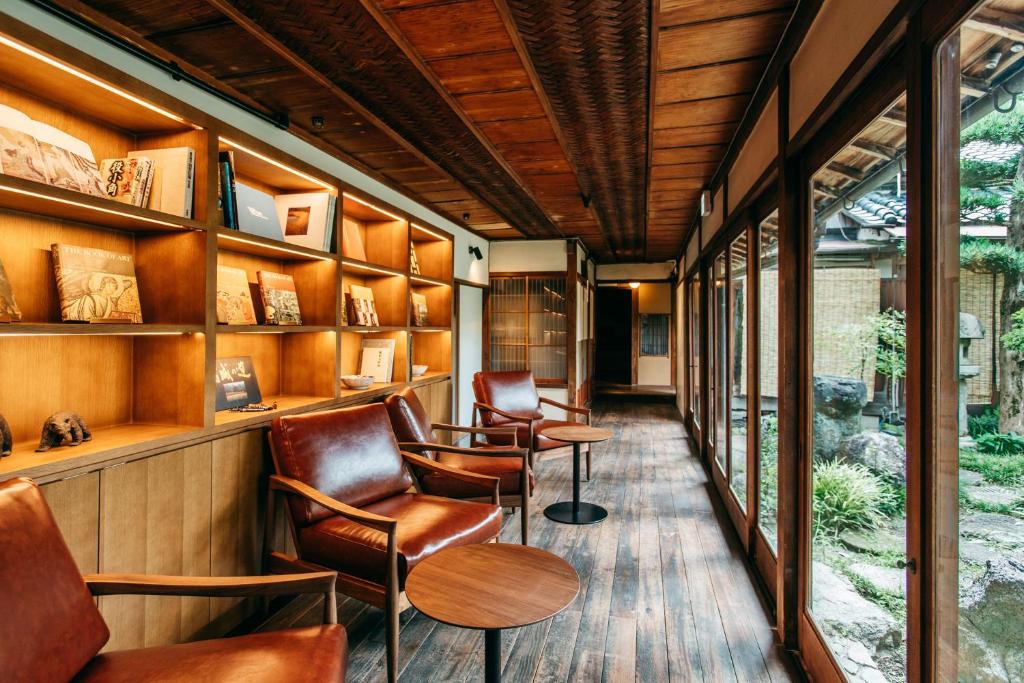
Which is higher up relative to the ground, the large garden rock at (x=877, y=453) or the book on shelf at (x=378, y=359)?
→ the book on shelf at (x=378, y=359)

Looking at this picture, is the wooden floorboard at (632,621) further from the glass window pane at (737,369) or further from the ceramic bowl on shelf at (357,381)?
the ceramic bowl on shelf at (357,381)

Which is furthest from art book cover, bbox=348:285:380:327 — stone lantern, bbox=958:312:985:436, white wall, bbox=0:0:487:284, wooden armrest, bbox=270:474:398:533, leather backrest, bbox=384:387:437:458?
stone lantern, bbox=958:312:985:436

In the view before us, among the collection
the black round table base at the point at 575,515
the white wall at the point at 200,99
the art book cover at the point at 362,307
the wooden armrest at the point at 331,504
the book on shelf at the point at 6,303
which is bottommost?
the black round table base at the point at 575,515

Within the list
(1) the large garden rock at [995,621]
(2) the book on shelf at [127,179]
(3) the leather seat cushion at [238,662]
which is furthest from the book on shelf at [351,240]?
(1) the large garden rock at [995,621]

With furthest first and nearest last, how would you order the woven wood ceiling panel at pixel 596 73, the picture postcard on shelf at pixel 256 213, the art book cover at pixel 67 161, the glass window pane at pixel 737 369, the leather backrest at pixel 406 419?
the glass window pane at pixel 737 369 → the leather backrest at pixel 406 419 → the picture postcard on shelf at pixel 256 213 → the woven wood ceiling panel at pixel 596 73 → the art book cover at pixel 67 161

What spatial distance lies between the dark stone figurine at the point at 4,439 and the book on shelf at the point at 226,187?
3.53 ft

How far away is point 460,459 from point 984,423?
292 cm

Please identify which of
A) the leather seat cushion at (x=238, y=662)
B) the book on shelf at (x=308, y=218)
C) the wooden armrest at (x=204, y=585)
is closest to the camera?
the leather seat cushion at (x=238, y=662)

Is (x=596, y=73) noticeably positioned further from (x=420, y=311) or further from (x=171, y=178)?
(x=420, y=311)

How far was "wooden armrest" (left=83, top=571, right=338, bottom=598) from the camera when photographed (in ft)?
4.50

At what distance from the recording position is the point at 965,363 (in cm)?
104

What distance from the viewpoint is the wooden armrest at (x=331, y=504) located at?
189cm

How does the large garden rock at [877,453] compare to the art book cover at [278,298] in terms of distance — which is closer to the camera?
the large garden rock at [877,453]

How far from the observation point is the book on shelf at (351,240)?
3.41 metres
